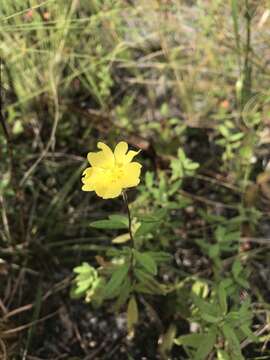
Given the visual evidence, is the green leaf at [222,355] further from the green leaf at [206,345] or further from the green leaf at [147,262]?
the green leaf at [147,262]

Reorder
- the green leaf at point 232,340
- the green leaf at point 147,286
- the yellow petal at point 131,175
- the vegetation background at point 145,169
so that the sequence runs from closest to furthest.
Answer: the yellow petal at point 131,175
the green leaf at point 232,340
the green leaf at point 147,286
the vegetation background at point 145,169

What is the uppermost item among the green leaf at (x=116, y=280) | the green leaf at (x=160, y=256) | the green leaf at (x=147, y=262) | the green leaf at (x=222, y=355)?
the green leaf at (x=147, y=262)

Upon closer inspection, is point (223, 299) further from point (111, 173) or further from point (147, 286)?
point (111, 173)

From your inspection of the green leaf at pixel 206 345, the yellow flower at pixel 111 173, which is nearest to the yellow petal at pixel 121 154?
the yellow flower at pixel 111 173

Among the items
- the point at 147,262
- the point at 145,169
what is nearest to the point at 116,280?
the point at 147,262

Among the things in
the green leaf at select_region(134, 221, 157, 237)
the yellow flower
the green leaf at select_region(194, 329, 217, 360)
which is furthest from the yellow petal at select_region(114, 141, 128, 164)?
the green leaf at select_region(194, 329, 217, 360)

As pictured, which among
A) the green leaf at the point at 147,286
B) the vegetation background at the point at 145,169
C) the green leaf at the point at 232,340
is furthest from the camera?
the vegetation background at the point at 145,169

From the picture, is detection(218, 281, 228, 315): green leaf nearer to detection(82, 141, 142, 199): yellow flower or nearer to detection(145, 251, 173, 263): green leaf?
detection(145, 251, 173, 263): green leaf

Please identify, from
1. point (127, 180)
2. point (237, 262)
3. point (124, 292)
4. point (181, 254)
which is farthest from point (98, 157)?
point (181, 254)
